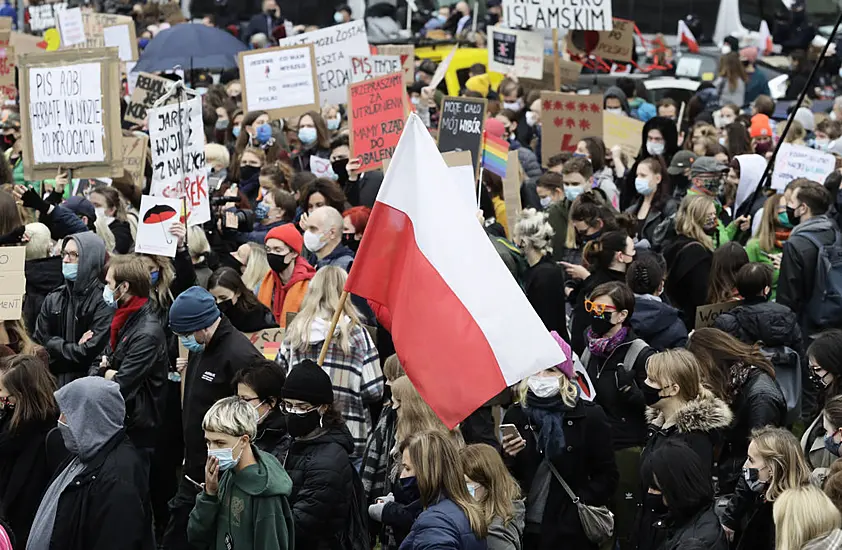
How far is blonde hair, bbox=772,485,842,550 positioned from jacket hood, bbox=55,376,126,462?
2.78 meters

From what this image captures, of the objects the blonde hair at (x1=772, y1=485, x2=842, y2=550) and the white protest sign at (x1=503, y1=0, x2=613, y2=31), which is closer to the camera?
the blonde hair at (x1=772, y1=485, x2=842, y2=550)

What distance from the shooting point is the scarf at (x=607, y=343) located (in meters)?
7.04

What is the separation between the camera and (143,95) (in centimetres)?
1428

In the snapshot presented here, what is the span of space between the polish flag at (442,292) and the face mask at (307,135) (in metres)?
7.16

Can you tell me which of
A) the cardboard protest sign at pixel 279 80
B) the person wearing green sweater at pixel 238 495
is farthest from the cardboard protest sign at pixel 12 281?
the cardboard protest sign at pixel 279 80

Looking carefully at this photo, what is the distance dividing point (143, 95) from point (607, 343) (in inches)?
337

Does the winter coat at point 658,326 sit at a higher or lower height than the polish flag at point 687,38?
higher

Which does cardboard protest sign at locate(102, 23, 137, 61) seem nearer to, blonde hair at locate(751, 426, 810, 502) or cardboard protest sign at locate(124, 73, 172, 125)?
cardboard protest sign at locate(124, 73, 172, 125)

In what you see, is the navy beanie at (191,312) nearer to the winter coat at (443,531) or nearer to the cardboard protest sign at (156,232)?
the cardboard protest sign at (156,232)

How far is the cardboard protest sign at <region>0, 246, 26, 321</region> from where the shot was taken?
25.3ft

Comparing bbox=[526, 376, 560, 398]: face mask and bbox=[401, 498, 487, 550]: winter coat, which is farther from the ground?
bbox=[526, 376, 560, 398]: face mask

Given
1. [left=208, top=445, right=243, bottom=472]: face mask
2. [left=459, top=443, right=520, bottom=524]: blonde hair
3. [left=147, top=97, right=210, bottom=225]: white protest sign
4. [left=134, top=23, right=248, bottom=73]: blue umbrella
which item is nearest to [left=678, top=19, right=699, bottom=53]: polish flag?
[left=134, top=23, right=248, bottom=73]: blue umbrella

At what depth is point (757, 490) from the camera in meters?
5.66

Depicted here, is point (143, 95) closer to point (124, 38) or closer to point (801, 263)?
point (124, 38)
